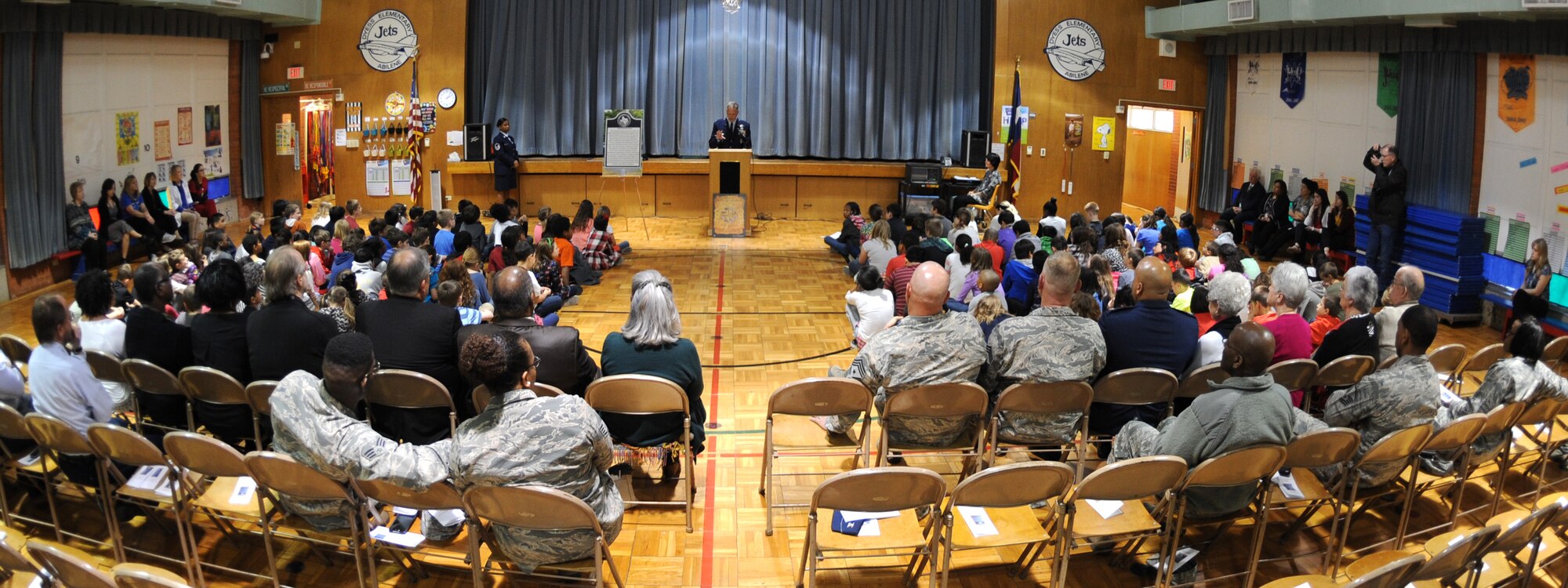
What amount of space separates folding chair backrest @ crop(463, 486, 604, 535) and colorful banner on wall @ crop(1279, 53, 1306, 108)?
13201 millimetres

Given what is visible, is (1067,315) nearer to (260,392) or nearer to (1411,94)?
(260,392)

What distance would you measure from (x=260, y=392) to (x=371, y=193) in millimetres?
12622

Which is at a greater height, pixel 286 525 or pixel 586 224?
pixel 586 224

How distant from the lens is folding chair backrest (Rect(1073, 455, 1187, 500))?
4281 millimetres

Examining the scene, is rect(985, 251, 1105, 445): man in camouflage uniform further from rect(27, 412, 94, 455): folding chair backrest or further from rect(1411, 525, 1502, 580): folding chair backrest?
rect(27, 412, 94, 455): folding chair backrest

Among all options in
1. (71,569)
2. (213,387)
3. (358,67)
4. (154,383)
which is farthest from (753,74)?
(71,569)

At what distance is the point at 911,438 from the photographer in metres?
5.59

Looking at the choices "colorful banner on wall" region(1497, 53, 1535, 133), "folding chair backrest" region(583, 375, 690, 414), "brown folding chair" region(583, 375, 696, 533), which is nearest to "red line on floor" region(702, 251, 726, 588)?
"brown folding chair" region(583, 375, 696, 533)

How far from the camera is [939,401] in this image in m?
5.32

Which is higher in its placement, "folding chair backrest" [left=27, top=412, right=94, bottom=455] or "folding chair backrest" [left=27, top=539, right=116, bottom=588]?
"folding chair backrest" [left=27, top=412, right=94, bottom=455]

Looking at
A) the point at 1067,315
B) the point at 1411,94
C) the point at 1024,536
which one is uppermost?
the point at 1411,94

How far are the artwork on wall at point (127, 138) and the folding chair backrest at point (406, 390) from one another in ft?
31.9

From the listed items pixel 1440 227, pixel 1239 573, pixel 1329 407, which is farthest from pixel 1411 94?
pixel 1239 573

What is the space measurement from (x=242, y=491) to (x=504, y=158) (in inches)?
463
